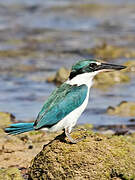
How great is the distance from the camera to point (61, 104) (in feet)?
20.2

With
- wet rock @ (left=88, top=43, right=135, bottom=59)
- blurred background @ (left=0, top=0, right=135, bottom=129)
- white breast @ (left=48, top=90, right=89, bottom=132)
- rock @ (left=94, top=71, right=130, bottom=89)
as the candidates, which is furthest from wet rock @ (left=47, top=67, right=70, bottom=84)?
white breast @ (left=48, top=90, right=89, bottom=132)

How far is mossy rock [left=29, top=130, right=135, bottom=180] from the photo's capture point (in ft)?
19.2

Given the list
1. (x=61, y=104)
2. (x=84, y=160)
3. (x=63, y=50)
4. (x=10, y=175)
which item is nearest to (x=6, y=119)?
(x=10, y=175)

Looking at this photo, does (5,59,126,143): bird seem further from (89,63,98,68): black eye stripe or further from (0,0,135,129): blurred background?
(0,0,135,129): blurred background

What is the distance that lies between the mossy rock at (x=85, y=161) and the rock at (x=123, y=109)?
14.1 ft

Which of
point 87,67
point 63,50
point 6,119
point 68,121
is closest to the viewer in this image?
point 68,121

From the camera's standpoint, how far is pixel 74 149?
597 centimetres

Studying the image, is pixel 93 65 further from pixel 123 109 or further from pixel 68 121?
pixel 123 109

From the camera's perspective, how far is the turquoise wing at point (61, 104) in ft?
19.8

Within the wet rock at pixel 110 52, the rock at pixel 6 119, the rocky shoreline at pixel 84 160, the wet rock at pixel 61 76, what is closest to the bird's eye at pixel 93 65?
the rocky shoreline at pixel 84 160

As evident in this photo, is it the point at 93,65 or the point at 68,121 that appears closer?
the point at 68,121

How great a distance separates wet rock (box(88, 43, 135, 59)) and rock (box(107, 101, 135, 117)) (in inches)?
215

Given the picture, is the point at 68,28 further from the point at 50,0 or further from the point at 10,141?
the point at 10,141

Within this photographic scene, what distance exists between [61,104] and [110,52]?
10.5m
